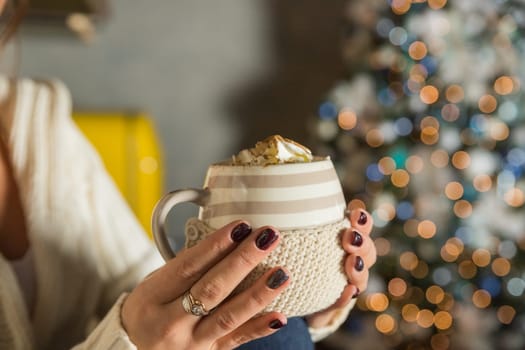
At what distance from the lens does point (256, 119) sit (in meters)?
2.41

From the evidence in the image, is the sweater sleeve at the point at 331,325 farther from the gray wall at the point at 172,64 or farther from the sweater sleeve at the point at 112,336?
the gray wall at the point at 172,64

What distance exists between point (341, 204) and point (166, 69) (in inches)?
73.5

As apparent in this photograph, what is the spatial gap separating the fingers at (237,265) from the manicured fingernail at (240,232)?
0.03 feet

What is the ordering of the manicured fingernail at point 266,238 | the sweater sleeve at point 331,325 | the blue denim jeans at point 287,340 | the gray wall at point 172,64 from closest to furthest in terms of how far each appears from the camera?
the manicured fingernail at point 266,238 → the blue denim jeans at point 287,340 → the sweater sleeve at point 331,325 → the gray wall at point 172,64

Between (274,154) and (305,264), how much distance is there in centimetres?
11

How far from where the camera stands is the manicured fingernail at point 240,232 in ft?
1.69

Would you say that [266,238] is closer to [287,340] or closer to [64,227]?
[287,340]

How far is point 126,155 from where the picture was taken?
1.84m

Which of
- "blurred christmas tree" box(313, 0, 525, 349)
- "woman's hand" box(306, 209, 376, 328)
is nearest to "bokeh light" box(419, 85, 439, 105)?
"blurred christmas tree" box(313, 0, 525, 349)

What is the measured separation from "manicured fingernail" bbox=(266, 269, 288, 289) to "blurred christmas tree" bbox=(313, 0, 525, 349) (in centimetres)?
134

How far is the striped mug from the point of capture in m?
0.53

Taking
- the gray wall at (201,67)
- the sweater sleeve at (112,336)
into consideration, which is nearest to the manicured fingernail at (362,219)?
the sweater sleeve at (112,336)

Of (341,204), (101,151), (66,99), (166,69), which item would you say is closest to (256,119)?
(166,69)

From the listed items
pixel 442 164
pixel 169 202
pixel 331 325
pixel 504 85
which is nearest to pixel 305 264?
pixel 169 202
